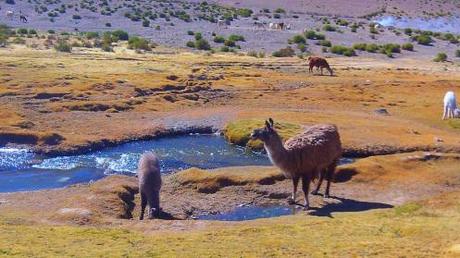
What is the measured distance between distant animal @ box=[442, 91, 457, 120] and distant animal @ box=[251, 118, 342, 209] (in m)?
15.3

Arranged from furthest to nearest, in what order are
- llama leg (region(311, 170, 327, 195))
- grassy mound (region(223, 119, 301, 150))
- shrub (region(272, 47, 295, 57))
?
1. shrub (region(272, 47, 295, 57))
2. grassy mound (region(223, 119, 301, 150))
3. llama leg (region(311, 170, 327, 195))

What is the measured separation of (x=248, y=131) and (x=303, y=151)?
36.6ft

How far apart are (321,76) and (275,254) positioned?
3631 centimetres

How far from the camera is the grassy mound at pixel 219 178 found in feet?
81.1

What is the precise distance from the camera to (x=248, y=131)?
3309 cm

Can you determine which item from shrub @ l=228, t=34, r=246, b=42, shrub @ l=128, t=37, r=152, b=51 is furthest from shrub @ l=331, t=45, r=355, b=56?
shrub @ l=128, t=37, r=152, b=51

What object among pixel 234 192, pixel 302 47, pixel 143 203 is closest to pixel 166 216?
pixel 143 203

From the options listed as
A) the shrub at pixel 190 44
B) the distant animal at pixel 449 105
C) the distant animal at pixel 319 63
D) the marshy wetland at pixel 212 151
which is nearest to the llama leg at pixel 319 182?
the marshy wetland at pixel 212 151

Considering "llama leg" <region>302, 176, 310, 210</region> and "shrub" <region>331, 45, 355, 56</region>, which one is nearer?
"llama leg" <region>302, 176, 310, 210</region>

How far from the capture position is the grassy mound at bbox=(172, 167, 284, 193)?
2472cm

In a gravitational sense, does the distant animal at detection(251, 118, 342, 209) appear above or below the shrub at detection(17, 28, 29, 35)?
above

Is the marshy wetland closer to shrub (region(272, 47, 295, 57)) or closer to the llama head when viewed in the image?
shrub (region(272, 47, 295, 57))

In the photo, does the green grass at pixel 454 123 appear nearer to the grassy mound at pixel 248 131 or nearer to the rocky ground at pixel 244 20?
the grassy mound at pixel 248 131

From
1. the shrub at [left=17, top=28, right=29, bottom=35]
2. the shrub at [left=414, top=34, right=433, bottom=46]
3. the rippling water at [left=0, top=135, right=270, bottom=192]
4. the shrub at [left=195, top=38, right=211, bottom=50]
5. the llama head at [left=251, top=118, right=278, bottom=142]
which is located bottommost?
the rippling water at [left=0, top=135, right=270, bottom=192]
